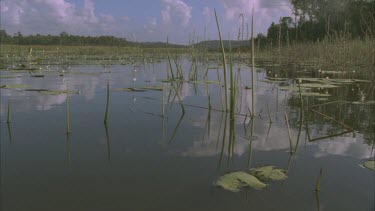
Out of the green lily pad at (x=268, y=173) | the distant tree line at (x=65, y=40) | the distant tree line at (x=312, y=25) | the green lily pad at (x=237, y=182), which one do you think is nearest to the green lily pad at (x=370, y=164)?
the green lily pad at (x=268, y=173)

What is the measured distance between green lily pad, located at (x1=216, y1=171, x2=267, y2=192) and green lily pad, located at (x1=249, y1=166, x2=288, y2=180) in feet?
0.26

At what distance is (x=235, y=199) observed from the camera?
1390 mm

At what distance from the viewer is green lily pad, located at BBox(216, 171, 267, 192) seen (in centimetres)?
148

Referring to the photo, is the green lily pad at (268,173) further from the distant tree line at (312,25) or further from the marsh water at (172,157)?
the distant tree line at (312,25)

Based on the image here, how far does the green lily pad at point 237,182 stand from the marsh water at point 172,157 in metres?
0.04

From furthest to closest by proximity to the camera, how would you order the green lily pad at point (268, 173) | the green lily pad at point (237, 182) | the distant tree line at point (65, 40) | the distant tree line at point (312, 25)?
the distant tree line at point (65, 40) → the distant tree line at point (312, 25) → the green lily pad at point (268, 173) → the green lily pad at point (237, 182)

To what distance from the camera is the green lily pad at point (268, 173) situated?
5.30 feet

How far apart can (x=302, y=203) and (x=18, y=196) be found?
3.99ft

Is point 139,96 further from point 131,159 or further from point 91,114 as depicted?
point 131,159

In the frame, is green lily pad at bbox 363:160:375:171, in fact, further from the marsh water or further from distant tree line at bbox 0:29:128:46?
distant tree line at bbox 0:29:128:46

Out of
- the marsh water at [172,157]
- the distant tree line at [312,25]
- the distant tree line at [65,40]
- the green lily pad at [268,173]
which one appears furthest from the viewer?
the distant tree line at [65,40]

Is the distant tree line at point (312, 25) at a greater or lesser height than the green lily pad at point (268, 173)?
greater

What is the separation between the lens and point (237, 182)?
1527 millimetres

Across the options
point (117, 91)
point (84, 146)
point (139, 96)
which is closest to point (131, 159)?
point (84, 146)
